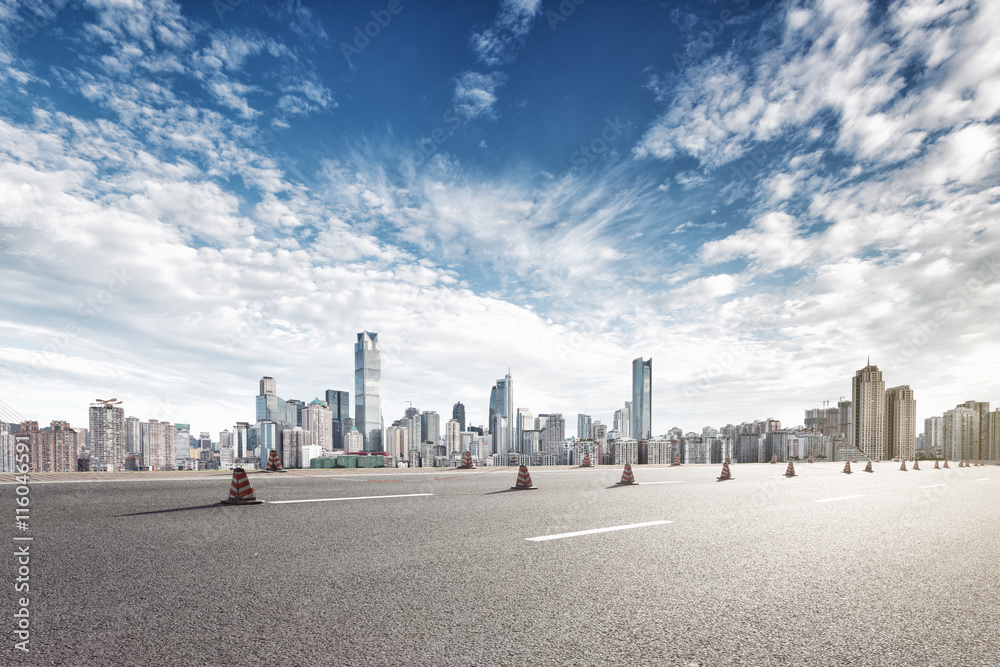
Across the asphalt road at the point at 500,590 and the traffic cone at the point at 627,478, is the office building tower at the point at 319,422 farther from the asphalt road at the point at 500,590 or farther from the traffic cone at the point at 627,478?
the asphalt road at the point at 500,590

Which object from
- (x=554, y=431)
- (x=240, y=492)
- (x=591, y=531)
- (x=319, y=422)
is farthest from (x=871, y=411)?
(x=319, y=422)

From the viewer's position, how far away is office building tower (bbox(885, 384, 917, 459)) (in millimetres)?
86438

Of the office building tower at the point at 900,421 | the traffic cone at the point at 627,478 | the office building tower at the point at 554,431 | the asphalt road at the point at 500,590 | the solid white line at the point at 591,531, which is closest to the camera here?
the asphalt road at the point at 500,590

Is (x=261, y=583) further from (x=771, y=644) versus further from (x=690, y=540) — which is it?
(x=690, y=540)

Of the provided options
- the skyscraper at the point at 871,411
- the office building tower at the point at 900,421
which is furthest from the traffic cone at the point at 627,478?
Result: the office building tower at the point at 900,421

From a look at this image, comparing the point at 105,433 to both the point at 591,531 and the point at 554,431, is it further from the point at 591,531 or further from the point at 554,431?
the point at 554,431

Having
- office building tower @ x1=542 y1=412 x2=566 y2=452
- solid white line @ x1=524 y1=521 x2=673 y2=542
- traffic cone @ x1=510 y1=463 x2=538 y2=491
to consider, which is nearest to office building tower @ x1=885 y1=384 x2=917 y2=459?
office building tower @ x1=542 y1=412 x2=566 y2=452

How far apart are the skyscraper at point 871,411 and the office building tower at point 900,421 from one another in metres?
0.82

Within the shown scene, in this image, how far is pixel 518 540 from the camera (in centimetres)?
631

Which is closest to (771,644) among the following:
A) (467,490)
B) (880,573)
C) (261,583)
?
(880,573)

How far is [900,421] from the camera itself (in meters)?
86.5

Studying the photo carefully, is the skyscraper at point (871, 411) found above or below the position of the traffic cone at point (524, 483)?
below

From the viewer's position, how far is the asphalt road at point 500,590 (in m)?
3.12

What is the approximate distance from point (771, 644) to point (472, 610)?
1944 millimetres
